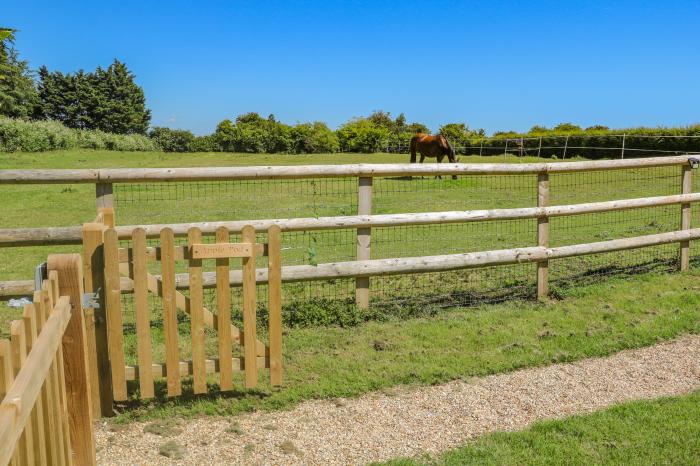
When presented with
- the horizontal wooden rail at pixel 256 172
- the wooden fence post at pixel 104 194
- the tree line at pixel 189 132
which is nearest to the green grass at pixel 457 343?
the horizontal wooden rail at pixel 256 172

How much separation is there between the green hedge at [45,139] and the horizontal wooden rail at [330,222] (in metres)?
28.2

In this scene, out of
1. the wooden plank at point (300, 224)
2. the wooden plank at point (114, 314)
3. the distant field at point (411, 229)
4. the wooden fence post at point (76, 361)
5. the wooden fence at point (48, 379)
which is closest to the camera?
the wooden fence at point (48, 379)

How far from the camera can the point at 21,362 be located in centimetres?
190

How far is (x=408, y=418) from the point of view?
439 cm

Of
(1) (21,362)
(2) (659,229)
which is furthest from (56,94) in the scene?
(1) (21,362)

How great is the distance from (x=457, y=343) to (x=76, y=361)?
3.71 m

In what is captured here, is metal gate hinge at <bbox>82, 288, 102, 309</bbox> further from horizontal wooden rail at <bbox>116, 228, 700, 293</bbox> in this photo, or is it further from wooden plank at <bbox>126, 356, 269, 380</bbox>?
horizontal wooden rail at <bbox>116, 228, 700, 293</bbox>

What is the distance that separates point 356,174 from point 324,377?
231 centimetres

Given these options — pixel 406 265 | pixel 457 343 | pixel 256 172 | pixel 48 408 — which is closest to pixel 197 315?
pixel 48 408

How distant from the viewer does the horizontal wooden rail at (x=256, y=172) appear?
5.66 m

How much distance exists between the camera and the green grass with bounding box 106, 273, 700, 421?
4.73 metres

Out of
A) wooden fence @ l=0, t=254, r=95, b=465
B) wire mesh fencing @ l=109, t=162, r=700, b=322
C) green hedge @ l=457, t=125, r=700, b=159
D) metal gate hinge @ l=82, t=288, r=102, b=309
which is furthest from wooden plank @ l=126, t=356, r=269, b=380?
green hedge @ l=457, t=125, r=700, b=159

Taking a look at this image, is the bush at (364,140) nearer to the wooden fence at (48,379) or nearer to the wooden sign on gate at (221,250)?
the wooden sign on gate at (221,250)

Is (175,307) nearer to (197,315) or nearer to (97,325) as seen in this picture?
(197,315)
